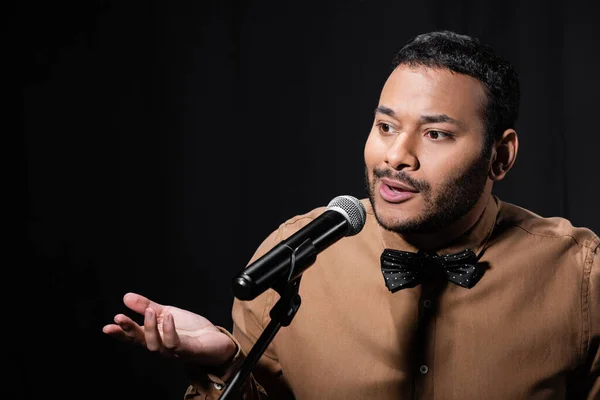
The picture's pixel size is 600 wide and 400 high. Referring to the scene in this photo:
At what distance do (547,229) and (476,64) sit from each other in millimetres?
554

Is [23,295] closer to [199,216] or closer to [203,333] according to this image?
[199,216]

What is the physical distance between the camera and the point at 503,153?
79.9 inches

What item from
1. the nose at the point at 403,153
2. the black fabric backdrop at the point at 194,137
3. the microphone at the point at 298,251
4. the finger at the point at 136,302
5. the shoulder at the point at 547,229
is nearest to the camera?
the microphone at the point at 298,251

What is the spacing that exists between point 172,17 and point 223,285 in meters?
1.10

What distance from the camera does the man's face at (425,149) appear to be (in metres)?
1.85

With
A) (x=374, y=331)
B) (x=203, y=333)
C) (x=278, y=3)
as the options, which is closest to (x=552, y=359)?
(x=374, y=331)

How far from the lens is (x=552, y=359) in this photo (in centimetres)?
200

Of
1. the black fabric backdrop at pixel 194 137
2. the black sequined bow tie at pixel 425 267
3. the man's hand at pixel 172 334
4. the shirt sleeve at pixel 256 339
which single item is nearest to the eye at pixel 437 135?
the black sequined bow tie at pixel 425 267

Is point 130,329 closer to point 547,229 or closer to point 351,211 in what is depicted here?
point 351,211

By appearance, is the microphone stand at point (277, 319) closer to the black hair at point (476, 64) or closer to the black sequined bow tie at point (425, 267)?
the black sequined bow tie at point (425, 267)

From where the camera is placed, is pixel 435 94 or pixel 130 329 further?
pixel 435 94

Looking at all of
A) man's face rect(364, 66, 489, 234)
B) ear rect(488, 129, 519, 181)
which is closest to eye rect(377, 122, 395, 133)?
man's face rect(364, 66, 489, 234)

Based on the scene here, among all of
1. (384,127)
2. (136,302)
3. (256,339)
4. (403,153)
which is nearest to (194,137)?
(256,339)

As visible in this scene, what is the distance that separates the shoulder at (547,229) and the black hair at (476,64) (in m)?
0.30
